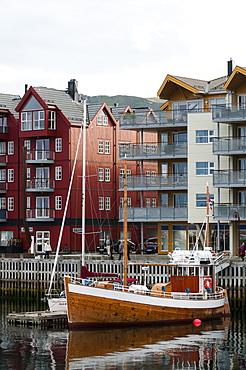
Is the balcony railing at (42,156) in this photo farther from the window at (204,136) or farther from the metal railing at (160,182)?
the window at (204,136)

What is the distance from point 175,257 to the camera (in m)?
54.1

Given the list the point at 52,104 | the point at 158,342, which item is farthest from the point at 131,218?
the point at 158,342

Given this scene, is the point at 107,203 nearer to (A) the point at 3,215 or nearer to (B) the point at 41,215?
(B) the point at 41,215

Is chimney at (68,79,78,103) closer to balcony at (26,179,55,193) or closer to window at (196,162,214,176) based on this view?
balcony at (26,179,55,193)

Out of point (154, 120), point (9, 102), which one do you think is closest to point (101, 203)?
point (9, 102)

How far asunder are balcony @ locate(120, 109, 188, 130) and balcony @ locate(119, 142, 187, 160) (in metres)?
1.71

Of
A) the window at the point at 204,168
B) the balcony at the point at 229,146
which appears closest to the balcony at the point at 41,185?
the window at the point at 204,168

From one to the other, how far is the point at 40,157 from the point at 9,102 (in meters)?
10.4

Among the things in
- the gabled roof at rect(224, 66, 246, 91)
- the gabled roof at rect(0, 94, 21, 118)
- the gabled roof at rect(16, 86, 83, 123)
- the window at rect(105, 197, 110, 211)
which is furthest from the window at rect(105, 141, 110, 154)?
the gabled roof at rect(224, 66, 246, 91)

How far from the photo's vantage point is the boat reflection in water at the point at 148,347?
40969mm

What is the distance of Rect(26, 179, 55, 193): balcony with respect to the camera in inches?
3536

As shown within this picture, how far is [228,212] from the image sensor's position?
68125 millimetres

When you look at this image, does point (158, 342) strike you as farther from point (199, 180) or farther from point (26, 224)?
point (26, 224)

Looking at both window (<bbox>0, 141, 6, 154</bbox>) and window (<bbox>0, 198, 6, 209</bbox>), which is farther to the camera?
window (<bbox>0, 198, 6, 209</bbox>)
